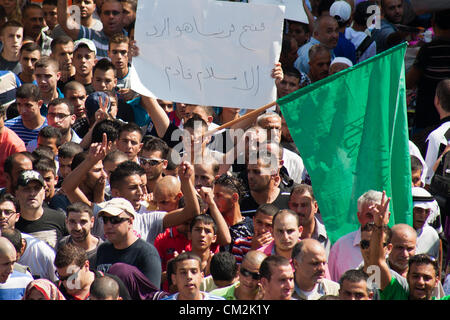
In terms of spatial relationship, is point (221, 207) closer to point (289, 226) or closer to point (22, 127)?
point (289, 226)

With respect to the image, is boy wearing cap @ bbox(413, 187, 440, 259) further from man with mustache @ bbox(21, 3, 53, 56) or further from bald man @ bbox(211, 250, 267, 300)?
man with mustache @ bbox(21, 3, 53, 56)

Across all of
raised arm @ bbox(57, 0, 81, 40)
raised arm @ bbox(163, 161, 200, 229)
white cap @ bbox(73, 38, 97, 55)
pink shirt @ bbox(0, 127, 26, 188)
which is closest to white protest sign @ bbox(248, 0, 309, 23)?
white cap @ bbox(73, 38, 97, 55)

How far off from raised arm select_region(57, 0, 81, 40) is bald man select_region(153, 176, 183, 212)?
385cm

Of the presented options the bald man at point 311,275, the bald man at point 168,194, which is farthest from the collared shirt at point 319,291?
the bald man at point 168,194

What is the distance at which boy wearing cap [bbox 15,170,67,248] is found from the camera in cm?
892

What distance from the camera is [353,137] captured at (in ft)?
28.5

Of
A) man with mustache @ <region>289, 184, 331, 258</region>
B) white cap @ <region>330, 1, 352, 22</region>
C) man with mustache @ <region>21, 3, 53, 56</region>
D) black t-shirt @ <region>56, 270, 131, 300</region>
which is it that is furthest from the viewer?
man with mustache @ <region>21, 3, 53, 56</region>

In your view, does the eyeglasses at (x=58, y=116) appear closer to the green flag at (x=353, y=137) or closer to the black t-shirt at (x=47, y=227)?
the black t-shirt at (x=47, y=227)

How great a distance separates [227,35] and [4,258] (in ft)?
10.6

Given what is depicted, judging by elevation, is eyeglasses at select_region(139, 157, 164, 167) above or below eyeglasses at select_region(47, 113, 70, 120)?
below

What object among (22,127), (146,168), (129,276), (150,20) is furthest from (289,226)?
(22,127)

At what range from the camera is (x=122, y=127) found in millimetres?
10117

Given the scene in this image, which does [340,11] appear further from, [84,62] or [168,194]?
[168,194]

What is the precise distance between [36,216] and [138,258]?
112cm
